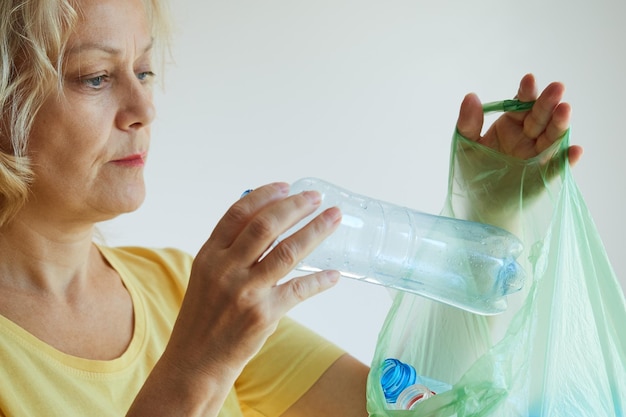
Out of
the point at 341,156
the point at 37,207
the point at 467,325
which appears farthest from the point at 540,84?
the point at 37,207

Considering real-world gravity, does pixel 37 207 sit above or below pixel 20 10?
below

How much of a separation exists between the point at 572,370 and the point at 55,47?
0.72 m

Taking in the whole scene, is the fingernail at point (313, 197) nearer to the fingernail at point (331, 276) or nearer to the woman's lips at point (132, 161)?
the fingernail at point (331, 276)

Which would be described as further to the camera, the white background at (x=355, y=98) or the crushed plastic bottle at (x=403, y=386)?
the white background at (x=355, y=98)

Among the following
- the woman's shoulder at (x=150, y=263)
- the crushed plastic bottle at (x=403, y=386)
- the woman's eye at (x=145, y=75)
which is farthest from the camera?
the woman's shoulder at (x=150, y=263)

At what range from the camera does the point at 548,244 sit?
886 millimetres

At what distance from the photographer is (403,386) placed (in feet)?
2.93

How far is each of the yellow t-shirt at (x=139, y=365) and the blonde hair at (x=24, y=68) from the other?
0.63 ft

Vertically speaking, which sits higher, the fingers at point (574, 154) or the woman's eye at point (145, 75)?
the fingers at point (574, 154)

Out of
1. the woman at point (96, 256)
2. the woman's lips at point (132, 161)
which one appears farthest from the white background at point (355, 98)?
the woman's lips at point (132, 161)

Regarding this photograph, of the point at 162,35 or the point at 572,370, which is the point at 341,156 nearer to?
the point at 162,35

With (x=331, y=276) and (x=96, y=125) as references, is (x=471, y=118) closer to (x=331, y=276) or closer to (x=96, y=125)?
(x=331, y=276)

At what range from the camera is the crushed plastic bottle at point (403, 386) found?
0.87m

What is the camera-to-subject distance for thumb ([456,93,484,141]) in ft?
3.25
